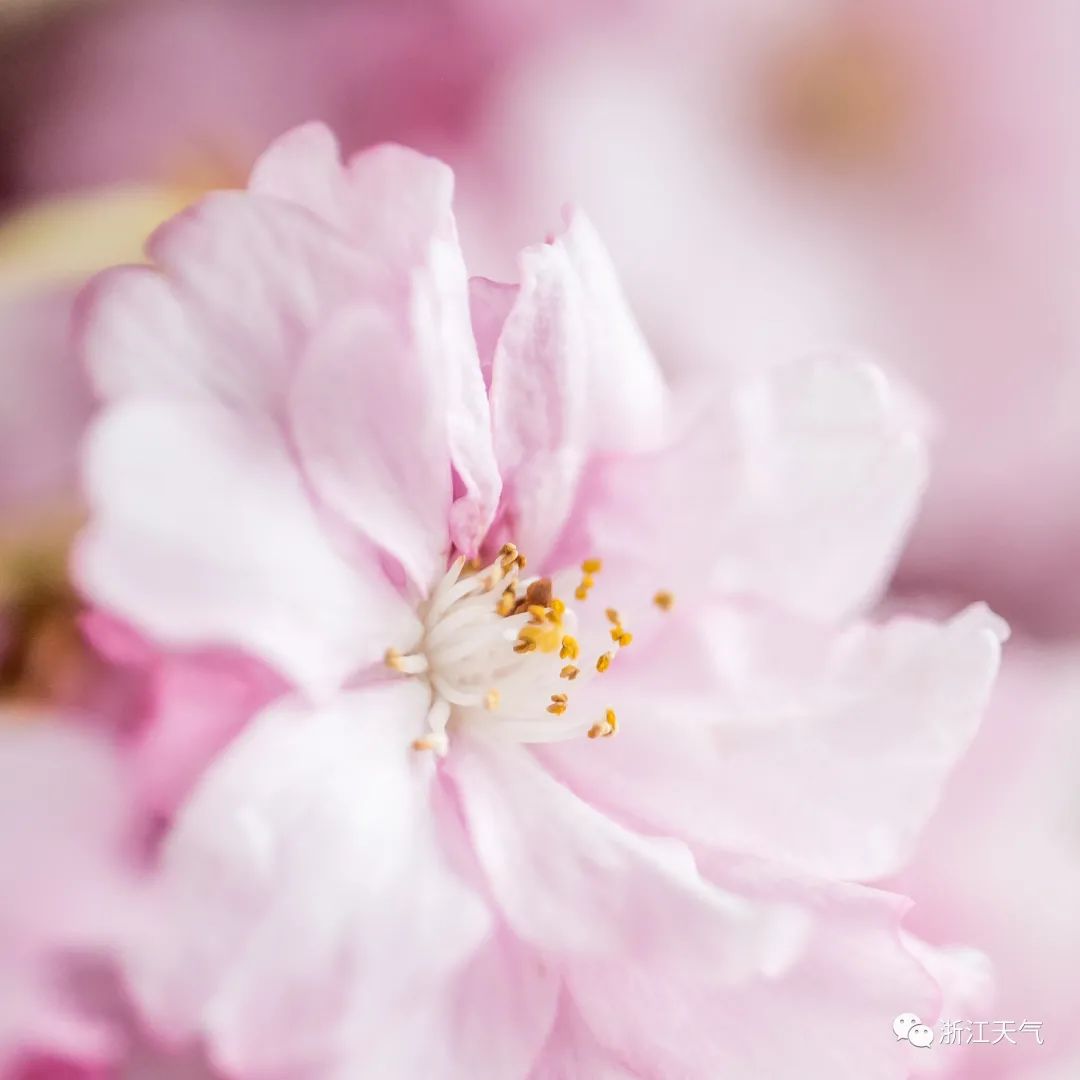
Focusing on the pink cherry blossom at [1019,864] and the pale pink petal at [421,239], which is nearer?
the pale pink petal at [421,239]

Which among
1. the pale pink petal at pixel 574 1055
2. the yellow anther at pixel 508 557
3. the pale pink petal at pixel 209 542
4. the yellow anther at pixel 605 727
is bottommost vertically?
the pale pink petal at pixel 574 1055

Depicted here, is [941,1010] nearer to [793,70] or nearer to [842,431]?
[842,431]

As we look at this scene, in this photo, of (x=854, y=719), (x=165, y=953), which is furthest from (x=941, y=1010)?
(x=165, y=953)

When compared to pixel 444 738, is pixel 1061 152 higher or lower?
higher

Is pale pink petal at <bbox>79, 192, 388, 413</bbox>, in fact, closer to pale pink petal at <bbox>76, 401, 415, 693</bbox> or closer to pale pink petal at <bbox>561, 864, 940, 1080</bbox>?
pale pink petal at <bbox>76, 401, 415, 693</bbox>

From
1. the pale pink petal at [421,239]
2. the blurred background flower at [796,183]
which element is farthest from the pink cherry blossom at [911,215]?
the pale pink petal at [421,239]

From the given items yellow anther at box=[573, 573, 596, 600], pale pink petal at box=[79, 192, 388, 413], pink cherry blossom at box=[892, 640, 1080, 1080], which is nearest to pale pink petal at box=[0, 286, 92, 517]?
pale pink petal at box=[79, 192, 388, 413]

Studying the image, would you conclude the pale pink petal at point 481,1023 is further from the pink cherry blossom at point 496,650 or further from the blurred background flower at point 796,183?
the blurred background flower at point 796,183
